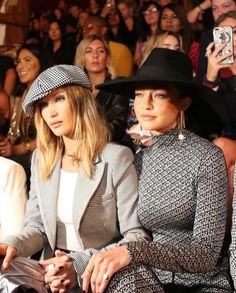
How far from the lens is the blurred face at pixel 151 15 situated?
4719 millimetres

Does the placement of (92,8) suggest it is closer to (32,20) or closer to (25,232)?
(32,20)

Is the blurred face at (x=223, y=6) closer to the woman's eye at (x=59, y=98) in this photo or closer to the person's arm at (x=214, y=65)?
the person's arm at (x=214, y=65)

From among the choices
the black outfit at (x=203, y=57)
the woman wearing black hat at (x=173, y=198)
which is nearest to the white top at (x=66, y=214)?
the woman wearing black hat at (x=173, y=198)

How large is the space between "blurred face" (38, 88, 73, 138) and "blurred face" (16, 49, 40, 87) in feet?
6.06

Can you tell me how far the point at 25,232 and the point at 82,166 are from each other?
314 millimetres

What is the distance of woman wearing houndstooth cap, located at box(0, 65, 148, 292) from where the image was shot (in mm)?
2254

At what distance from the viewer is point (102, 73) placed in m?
3.79

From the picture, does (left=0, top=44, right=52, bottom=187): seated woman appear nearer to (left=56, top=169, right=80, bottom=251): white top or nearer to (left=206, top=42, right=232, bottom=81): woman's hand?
(left=56, top=169, right=80, bottom=251): white top

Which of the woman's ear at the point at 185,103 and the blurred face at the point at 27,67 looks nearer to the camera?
the woman's ear at the point at 185,103

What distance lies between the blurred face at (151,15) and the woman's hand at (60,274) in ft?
9.81

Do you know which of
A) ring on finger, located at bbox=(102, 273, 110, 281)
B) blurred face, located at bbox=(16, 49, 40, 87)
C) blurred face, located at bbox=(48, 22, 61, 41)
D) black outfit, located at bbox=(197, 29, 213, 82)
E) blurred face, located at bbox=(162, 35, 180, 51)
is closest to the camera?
ring on finger, located at bbox=(102, 273, 110, 281)

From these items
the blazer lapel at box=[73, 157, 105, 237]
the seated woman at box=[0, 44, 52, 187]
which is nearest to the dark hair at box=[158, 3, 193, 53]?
the seated woman at box=[0, 44, 52, 187]

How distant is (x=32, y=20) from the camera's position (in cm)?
705

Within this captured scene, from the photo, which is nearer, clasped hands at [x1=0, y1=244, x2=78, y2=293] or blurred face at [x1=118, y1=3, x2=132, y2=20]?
clasped hands at [x1=0, y1=244, x2=78, y2=293]
